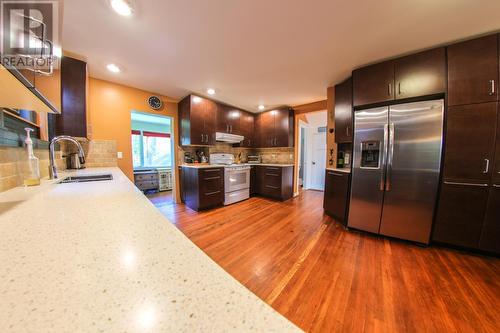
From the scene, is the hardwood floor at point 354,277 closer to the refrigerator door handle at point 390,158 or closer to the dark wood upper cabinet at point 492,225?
the dark wood upper cabinet at point 492,225

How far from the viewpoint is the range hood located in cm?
341

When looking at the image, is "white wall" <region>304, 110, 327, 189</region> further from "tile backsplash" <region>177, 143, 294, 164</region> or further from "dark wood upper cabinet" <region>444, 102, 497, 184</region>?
"dark wood upper cabinet" <region>444, 102, 497, 184</region>

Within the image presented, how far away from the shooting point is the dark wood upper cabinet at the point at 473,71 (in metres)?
1.53

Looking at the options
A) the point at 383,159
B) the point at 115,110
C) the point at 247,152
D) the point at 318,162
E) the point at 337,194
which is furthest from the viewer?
the point at 318,162

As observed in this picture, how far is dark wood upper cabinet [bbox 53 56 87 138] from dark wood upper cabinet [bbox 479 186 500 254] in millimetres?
4364

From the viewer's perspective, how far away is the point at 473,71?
5.23ft

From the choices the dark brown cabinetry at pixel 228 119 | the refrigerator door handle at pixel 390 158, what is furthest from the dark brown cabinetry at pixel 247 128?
the refrigerator door handle at pixel 390 158

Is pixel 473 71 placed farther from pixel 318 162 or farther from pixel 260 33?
pixel 318 162

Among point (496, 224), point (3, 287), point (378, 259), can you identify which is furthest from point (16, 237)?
point (496, 224)

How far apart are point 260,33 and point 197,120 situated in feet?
6.29

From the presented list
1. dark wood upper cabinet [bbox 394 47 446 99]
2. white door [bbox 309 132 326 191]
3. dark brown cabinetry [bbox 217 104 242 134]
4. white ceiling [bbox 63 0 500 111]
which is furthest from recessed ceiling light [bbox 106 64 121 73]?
white door [bbox 309 132 326 191]

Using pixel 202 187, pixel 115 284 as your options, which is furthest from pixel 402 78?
pixel 202 187

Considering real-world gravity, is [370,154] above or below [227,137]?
below

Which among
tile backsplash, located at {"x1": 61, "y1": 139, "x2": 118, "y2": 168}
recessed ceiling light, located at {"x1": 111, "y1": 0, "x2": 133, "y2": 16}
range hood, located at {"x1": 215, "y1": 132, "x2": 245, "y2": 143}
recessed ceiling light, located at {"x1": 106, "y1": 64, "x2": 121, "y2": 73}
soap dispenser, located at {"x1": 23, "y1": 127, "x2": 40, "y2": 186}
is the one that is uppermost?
recessed ceiling light, located at {"x1": 106, "y1": 64, "x2": 121, "y2": 73}
